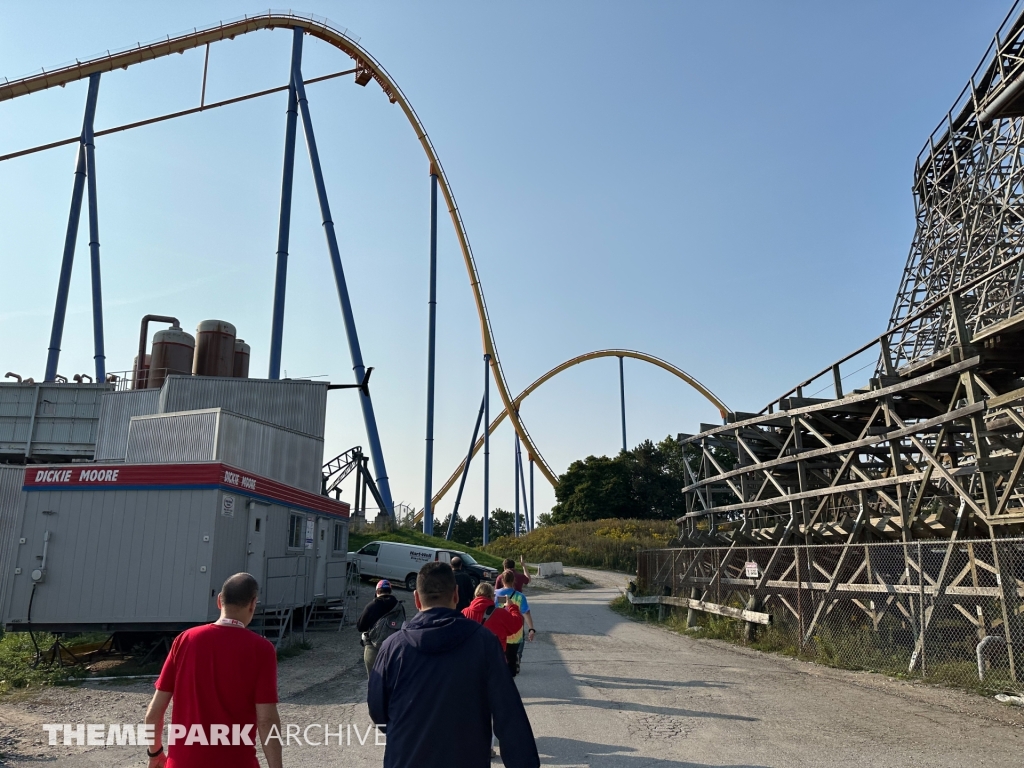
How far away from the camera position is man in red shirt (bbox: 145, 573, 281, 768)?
340 cm

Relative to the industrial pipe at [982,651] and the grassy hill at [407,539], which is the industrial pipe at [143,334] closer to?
the grassy hill at [407,539]

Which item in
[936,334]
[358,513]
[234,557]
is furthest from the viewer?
[358,513]

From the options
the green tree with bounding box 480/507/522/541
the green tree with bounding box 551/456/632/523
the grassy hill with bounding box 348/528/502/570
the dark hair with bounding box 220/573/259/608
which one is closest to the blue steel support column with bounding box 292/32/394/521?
the grassy hill with bounding box 348/528/502/570

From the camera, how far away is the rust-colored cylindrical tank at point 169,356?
23.0 m

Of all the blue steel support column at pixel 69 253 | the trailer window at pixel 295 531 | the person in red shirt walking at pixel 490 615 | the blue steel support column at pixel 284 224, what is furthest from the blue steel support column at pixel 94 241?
the person in red shirt walking at pixel 490 615

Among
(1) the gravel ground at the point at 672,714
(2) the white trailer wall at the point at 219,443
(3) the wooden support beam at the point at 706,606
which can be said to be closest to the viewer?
(1) the gravel ground at the point at 672,714

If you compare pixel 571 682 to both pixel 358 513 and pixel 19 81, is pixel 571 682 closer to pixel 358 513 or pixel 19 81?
pixel 358 513

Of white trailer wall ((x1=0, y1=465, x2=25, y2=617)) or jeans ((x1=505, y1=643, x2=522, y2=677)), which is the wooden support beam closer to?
jeans ((x1=505, y1=643, x2=522, y2=677))

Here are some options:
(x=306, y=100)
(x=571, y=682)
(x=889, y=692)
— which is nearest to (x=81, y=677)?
(x=571, y=682)

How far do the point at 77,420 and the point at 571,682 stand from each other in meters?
20.7

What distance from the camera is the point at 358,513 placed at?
3431cm

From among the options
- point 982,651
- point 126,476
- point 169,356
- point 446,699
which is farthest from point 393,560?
→ point 446,699

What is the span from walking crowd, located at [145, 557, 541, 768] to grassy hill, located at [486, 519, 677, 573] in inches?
1437

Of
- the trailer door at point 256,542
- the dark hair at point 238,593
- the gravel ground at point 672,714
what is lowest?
the gravel ground at point 672,714
